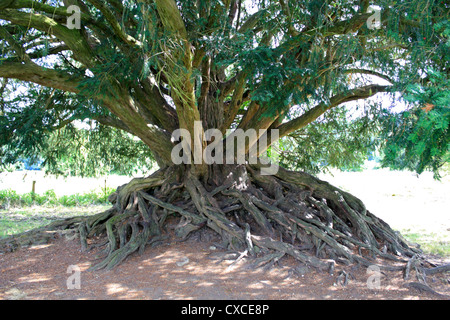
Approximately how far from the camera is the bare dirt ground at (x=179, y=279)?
412 cm

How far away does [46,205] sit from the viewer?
46.9 ft

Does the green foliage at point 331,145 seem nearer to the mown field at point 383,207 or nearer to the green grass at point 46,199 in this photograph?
the mown field at point 383,207

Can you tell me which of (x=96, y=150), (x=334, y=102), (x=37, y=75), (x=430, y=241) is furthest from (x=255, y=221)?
(x=96, y=150)

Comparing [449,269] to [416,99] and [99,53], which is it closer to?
[416,99]

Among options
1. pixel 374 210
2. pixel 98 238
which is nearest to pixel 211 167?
pixel 98 238

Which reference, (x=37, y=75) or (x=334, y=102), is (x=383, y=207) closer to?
(x=334, y=102)

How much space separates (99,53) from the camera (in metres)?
5.50

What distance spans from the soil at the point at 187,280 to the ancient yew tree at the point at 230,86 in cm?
28

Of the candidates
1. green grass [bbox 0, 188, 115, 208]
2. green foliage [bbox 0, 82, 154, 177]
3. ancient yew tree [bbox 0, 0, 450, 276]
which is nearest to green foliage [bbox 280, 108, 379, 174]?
ancient yew tree [bbox 0, 0, 450, 276]

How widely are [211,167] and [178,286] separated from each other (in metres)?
2.77

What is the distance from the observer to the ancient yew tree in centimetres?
→ 422

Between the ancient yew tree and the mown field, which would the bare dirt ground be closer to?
the ancient yew tree

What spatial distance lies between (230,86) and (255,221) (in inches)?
103

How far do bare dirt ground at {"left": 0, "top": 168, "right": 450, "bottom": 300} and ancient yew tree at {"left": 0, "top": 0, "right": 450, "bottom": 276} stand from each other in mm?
294
